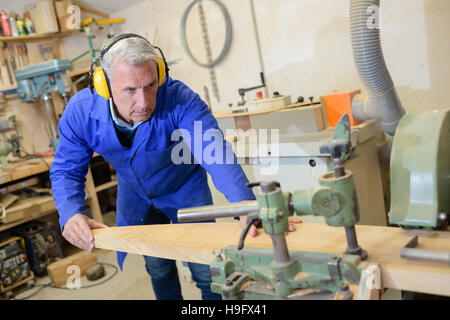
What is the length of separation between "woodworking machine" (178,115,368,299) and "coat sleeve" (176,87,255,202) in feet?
1.52

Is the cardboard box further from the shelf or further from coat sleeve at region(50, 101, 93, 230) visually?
coat sleeve at region(50, 101, 93, 230)

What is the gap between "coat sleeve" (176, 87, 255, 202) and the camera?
1372 millimetres

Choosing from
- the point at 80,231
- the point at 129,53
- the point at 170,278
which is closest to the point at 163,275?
the point at 170,278

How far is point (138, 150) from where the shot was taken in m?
1.63

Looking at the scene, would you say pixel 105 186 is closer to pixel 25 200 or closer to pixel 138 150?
pixel 25 200

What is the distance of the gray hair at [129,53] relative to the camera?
132cm

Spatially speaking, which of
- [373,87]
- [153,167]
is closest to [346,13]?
[373,87]

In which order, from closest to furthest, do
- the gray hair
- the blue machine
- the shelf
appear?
the gray hair → the blue machine → the shelf

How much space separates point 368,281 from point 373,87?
131 cm

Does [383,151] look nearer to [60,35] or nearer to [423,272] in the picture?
[423,272]

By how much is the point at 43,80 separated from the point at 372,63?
253 centimetres

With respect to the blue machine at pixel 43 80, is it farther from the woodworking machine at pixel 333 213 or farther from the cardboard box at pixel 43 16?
the woodworking machine at pixel 333 213

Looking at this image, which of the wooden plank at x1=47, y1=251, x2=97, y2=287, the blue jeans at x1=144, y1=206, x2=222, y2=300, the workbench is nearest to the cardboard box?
the workbench

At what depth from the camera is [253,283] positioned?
906 mm
